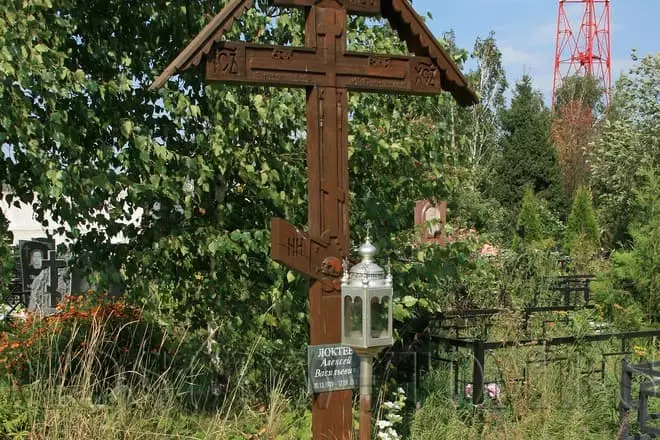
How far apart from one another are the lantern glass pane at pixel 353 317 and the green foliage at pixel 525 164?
22.1 m

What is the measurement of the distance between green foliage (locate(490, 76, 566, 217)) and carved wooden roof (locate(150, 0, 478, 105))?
21381 mm

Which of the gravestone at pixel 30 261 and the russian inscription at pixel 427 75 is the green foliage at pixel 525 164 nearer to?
the gravestone at pixel 30 261

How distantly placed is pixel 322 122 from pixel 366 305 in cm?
90

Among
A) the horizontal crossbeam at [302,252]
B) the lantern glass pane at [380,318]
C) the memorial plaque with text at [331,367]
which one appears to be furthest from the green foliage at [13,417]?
the lantern glass pane at [380,318]

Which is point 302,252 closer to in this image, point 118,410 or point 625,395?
point 118,410

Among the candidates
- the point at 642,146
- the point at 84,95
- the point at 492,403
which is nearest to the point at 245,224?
the point at 84,95

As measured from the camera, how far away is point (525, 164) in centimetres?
2486

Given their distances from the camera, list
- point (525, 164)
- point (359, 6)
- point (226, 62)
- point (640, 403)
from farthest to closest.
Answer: point (525, 164)
point (640, 403)
point (359, 6)
point (226, 62)

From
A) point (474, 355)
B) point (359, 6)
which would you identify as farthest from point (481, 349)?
point (359, 6)

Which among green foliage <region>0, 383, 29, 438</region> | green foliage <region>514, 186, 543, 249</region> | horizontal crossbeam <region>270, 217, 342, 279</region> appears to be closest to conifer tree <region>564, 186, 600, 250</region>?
green foliage <region>514, 186, 543, 249</region>

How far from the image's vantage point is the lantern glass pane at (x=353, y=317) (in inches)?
132

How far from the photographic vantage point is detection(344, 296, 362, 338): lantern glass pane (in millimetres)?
3355

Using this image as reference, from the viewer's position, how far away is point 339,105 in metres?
3.60

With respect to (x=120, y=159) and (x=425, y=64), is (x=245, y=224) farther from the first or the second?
(x=425, y=64)
